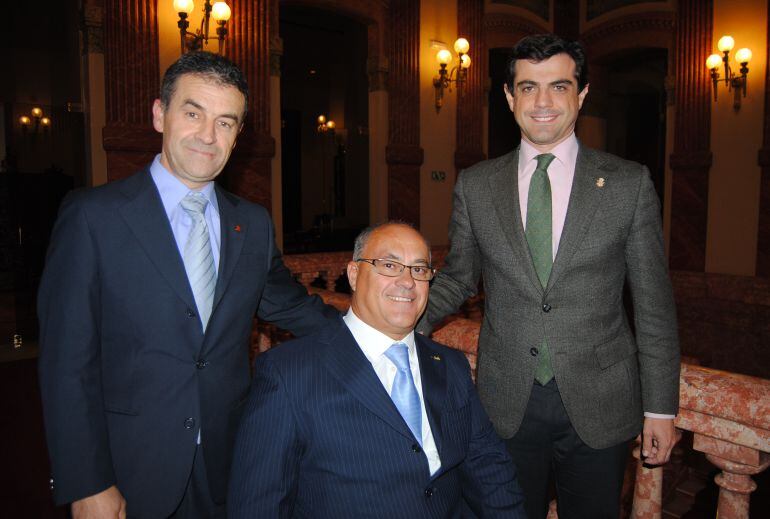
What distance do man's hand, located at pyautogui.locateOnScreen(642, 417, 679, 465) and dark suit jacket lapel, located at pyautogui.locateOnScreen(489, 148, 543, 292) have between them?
0.56m

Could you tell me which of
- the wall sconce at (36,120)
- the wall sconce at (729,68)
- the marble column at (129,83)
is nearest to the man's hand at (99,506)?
the marble column at (129,83)

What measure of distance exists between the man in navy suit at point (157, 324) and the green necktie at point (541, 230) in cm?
100

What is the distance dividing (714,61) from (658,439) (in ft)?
34.7

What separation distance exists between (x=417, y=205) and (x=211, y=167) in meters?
8.70

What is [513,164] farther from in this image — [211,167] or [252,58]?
[252,58]

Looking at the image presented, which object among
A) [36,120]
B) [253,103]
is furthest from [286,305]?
[36,120]

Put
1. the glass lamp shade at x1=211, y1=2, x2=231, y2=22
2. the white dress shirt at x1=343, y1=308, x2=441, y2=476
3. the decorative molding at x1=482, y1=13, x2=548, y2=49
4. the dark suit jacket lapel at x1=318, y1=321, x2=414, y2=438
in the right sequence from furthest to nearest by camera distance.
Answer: the decorative molding at x1=482, y1=13, x2=548, y2=49, the glass lamp shade at x1=211, y1=2, x2=231, y2=22, the white dress shirt at x1=343, y1=308, x2=441, y2=476, the dark suit jacket lapel at x1=318, y1=321, x2=414, y2=438

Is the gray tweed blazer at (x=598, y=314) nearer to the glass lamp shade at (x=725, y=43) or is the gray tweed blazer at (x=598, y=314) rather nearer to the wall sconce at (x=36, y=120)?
the glass lamp shade at (x=725, y=43)

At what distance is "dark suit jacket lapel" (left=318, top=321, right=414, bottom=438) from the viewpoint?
5.33ft

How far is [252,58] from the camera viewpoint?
314 inches

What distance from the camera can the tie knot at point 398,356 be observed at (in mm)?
1771

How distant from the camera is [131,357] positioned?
5.39 ft

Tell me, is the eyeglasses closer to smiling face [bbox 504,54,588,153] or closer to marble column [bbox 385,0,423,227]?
smiling face [bbox 504,54,588,153]

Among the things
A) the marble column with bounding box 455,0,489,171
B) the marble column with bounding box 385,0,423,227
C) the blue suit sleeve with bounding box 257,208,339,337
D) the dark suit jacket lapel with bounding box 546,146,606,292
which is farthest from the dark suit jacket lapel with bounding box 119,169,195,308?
the marble column with bounding box 455,0,489,171
